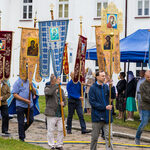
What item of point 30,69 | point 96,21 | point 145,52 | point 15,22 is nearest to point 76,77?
point 30,69

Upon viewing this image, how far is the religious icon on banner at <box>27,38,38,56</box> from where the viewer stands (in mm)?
11164

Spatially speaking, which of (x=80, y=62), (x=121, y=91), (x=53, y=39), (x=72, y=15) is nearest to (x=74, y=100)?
(x=80, y=62)

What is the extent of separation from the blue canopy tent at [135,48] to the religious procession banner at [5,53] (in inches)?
196

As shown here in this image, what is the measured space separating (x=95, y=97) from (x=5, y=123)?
414 cm

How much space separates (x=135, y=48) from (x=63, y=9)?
49.1 ft

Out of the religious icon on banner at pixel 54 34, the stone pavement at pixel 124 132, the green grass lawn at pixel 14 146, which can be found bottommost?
the stone pavement at pixel 124 132

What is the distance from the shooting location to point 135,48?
14906 mm

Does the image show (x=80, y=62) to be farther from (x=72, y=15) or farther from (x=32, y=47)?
(x=72, y=15)

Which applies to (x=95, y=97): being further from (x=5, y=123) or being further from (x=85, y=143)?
(x=5, y=123)

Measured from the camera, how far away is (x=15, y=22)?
29875 mm

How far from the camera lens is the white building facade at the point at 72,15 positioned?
2698cm

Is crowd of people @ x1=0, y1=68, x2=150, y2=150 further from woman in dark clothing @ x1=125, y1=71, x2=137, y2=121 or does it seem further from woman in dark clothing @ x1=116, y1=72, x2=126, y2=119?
woman in dark clothing @ x1=116, y1=72, x2=126, y2=119

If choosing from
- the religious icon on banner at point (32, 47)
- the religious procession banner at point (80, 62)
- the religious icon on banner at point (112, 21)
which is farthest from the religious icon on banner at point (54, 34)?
the religious icon on banner at point (112, 21)

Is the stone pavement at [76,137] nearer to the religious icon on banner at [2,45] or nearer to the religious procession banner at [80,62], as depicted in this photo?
the religious procession banner at [80,62]
